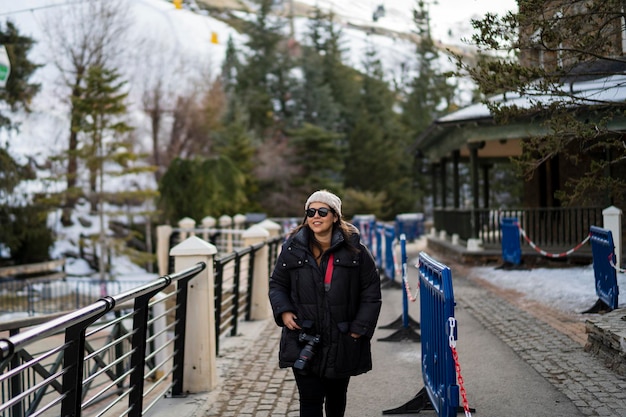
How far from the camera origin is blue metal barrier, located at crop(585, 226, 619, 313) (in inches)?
369

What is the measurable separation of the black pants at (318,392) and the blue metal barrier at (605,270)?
5794mm

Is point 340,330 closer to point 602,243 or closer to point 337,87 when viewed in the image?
point 602,243

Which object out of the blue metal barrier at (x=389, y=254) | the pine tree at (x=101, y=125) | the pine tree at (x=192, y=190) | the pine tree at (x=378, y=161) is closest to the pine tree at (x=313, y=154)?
the pine tree at (x=378, y=161)

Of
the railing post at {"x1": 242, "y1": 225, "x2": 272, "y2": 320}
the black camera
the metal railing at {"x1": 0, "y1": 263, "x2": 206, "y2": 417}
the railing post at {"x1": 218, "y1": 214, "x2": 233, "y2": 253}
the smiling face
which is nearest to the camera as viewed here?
the metal railing at {"x1": 0, "y1": 263, "x2": 206, "y2": 417}

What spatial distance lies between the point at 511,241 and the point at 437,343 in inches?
488

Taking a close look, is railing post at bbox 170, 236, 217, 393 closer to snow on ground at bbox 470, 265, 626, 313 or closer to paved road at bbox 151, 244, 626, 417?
paved road at bbox 151, 244, 626, 417

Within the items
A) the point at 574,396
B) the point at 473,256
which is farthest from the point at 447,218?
the point at 574,396

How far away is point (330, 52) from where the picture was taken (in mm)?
72000

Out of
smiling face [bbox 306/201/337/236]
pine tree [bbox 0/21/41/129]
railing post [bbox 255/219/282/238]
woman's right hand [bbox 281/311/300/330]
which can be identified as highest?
pine tree [bbox 0/21/41/129]

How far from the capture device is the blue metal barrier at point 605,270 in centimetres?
937

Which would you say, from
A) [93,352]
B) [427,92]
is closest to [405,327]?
[93,352]

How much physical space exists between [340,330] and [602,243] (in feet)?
20.9

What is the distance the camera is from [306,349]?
4430 mm

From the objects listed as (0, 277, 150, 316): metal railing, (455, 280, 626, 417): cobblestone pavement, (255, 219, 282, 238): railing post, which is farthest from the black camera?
(0, 277, 150, 316): metal railing
